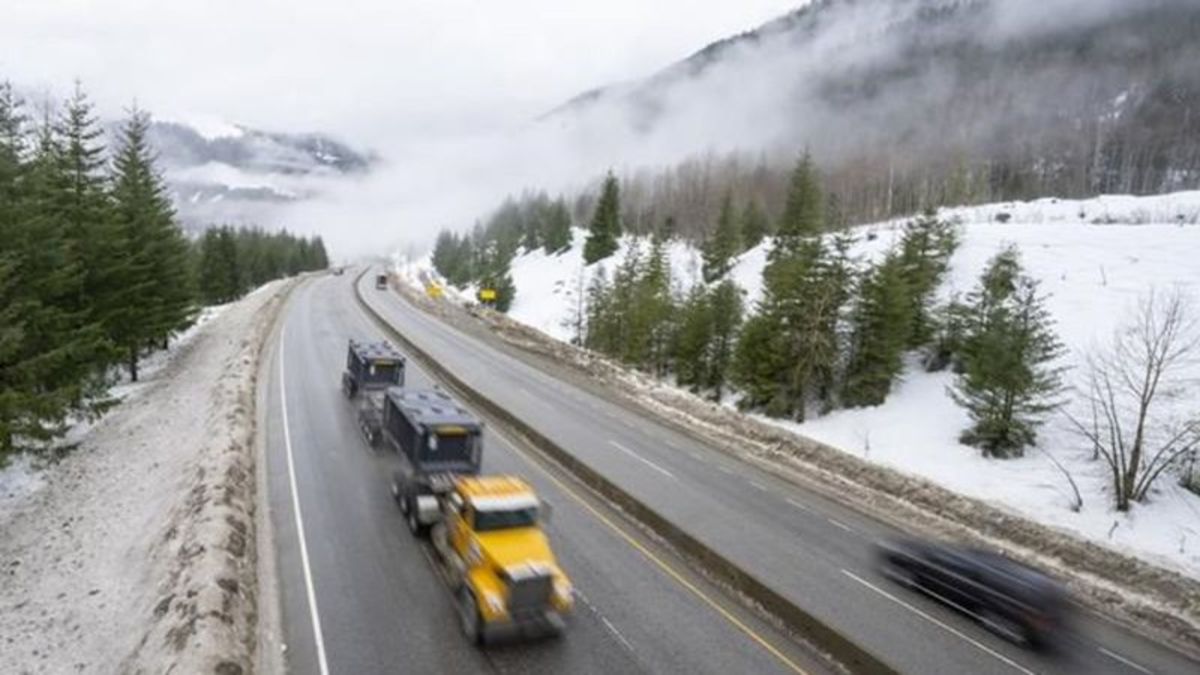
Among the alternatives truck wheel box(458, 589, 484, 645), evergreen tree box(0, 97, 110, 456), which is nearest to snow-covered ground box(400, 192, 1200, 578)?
truck wheel box(458, 589, 484, 645)

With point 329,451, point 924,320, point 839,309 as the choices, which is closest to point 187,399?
point 329,451

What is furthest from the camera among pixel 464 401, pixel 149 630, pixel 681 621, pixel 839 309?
pixel 839 309

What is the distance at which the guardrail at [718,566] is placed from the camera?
46.5 ft

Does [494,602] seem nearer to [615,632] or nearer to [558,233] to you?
[615,632]

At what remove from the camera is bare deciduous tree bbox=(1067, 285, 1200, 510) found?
2720 centimetres

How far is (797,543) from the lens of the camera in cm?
2041

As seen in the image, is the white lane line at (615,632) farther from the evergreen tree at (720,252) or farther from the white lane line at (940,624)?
the evergreen tree at (720,252)

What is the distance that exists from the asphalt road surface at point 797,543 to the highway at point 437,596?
601 millimetres

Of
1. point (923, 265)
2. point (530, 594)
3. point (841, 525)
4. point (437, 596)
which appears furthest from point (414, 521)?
point (923, 265)

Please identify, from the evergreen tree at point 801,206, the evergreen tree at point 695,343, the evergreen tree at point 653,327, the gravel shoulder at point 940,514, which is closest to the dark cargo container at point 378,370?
the gravel shoulder at point 940,514

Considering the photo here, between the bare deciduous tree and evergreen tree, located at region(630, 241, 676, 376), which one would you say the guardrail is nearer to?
the bare deciduous tree

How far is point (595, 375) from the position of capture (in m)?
44.1

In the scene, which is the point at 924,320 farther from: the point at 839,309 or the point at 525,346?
the point at 525,346

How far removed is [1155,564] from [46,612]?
27.9m
